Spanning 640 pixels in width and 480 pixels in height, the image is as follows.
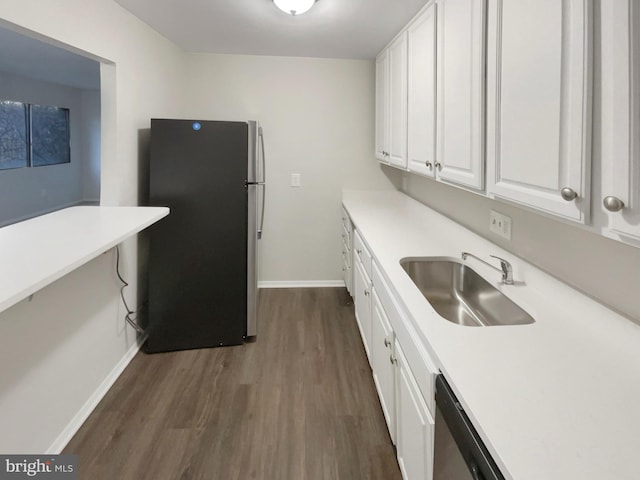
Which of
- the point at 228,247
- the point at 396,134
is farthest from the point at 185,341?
the point at 396,134

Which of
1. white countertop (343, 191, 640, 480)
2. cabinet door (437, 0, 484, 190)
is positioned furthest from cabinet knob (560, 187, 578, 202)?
cabinet door (437, 0, 484, 190)

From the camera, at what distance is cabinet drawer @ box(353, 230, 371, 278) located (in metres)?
2.38

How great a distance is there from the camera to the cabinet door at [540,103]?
0.96 meters

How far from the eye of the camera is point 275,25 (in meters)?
2.85

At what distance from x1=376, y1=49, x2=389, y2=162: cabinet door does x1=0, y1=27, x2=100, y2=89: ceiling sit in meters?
2.97

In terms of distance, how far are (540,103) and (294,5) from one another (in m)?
1.70

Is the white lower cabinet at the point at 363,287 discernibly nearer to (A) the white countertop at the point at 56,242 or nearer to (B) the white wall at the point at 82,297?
(A) the white countertop at the point at 56,242

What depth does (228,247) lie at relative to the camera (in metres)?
2.85

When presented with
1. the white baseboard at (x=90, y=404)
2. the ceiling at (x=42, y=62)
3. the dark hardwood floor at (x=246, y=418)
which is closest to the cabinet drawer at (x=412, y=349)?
the dark hardwood floor at (x=246, y=418)

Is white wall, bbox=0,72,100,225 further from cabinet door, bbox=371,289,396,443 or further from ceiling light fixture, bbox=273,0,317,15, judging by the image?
cabinet door, bbox=371,289,396,443

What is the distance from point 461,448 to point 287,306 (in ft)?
9.35

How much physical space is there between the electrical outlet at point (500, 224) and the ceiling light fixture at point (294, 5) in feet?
5.09

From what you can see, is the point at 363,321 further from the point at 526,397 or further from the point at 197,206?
the point at 526,397

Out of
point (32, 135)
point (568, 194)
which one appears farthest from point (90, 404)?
point (32, 135)
